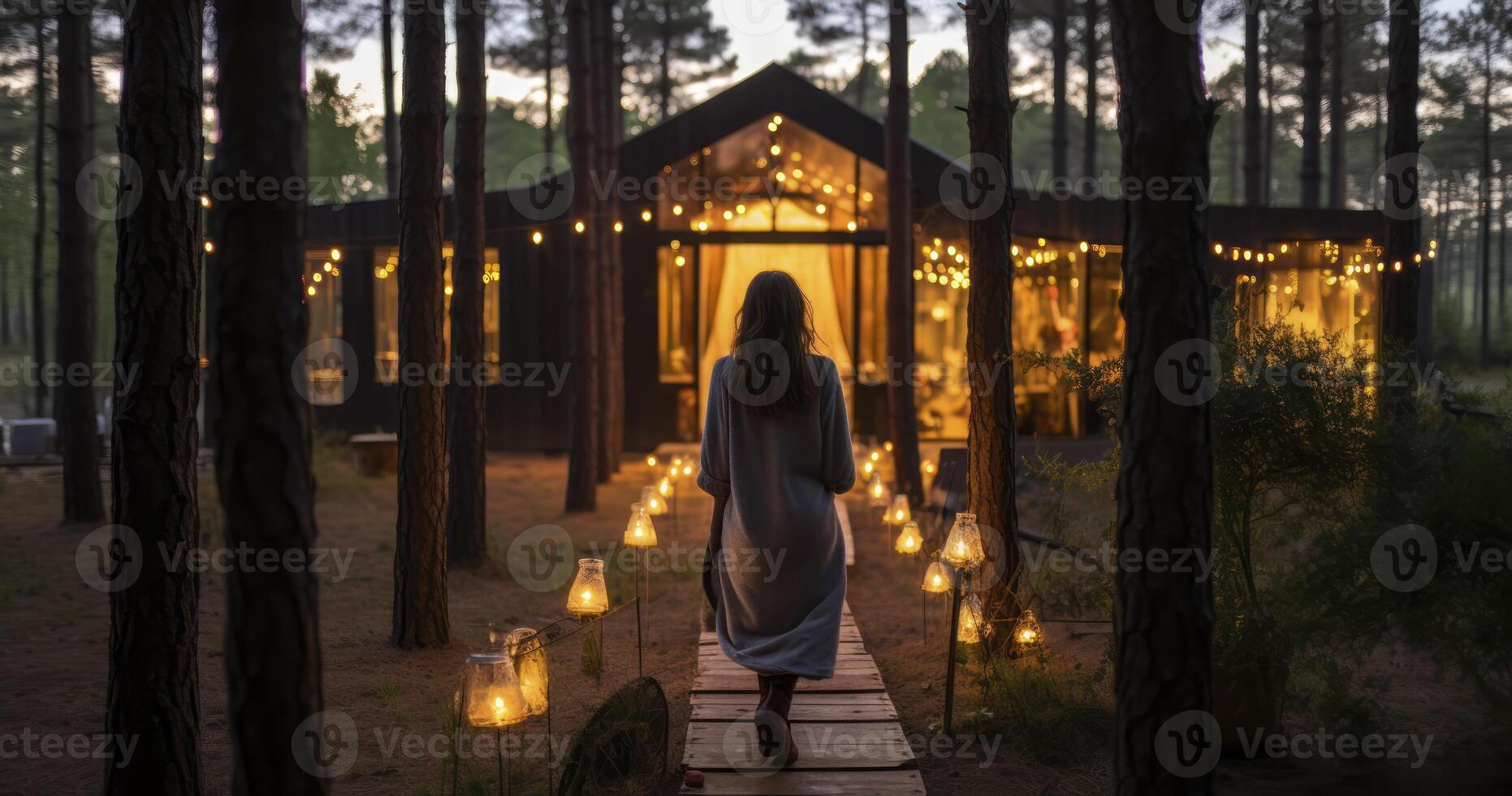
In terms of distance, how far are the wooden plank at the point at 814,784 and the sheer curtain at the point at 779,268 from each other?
12.6 meters

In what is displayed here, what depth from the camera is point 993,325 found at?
6.36m

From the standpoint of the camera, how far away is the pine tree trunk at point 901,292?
38.3ft

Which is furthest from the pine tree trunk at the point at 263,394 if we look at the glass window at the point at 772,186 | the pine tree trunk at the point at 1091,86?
the pine tree trunk at the point at 1091,86

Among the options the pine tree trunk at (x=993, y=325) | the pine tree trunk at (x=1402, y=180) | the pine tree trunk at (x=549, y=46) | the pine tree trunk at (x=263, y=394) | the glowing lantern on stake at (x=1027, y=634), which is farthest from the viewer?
the pine tree trunk at (x=549, y=46)

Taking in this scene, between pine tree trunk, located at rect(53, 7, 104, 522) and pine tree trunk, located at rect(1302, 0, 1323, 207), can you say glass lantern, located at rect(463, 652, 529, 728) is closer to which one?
pine tree trunk, located at rect(53, 7, 104, 522)

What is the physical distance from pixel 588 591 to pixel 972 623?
2.11 metres

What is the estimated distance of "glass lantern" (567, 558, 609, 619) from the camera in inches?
206

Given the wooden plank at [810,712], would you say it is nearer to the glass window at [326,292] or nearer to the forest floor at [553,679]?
the forest floor at [553,679]

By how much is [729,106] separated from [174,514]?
40.8ft

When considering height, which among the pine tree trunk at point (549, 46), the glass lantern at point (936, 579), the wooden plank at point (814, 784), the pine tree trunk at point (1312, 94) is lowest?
the wooden plank at point (814, 784)

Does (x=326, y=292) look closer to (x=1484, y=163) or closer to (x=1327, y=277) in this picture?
(x=1327, y=277)

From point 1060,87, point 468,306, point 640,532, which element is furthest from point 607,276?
point 1060,87

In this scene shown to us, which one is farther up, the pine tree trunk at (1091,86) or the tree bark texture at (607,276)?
the pine tree trunk at (1091,86)

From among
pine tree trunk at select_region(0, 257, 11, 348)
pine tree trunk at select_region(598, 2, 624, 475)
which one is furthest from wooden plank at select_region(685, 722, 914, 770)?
pine tree trunk at select_region(0, 257, 11, 348)
